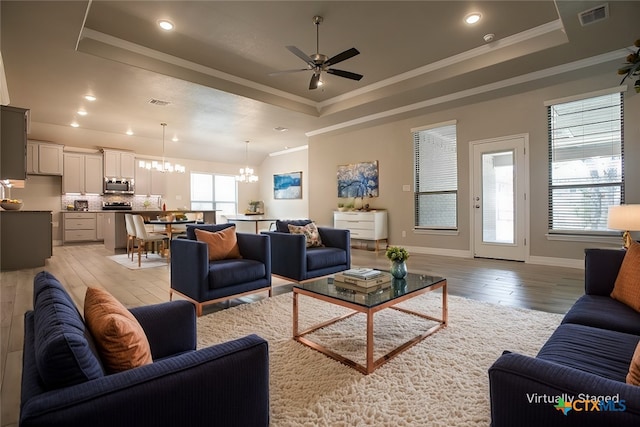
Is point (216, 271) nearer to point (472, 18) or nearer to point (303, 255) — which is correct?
point (303, 255)

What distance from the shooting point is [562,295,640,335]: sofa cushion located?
5.00 ft

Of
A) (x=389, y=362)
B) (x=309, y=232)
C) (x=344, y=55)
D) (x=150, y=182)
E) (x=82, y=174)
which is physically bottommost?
(x=389, y=362)

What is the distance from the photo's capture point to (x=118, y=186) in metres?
9.08

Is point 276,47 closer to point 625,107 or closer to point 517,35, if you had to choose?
point 517,35

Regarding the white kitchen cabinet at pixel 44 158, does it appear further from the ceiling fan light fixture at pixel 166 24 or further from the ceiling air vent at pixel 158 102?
the ceiling fan light fixture at pixel 166 24

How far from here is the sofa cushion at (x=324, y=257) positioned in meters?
3.58

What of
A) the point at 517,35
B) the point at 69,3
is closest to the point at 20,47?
→ the point at 69,3

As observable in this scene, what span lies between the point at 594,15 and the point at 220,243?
466 centimetres

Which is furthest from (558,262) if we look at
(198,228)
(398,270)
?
(198,228)

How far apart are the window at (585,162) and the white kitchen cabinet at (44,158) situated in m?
10.8

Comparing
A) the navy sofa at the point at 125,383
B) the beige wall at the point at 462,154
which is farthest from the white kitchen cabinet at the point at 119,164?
the navy sofa at the point at 125,383

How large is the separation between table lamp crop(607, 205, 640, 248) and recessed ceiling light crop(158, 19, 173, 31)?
16.5 ft

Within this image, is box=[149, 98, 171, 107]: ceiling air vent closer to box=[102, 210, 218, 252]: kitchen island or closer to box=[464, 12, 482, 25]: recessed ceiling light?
box=[102, 210, 218, 252]: kitchen island

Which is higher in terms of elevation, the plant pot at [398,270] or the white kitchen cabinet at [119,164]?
the white kitchen cabinet at [119,164]
